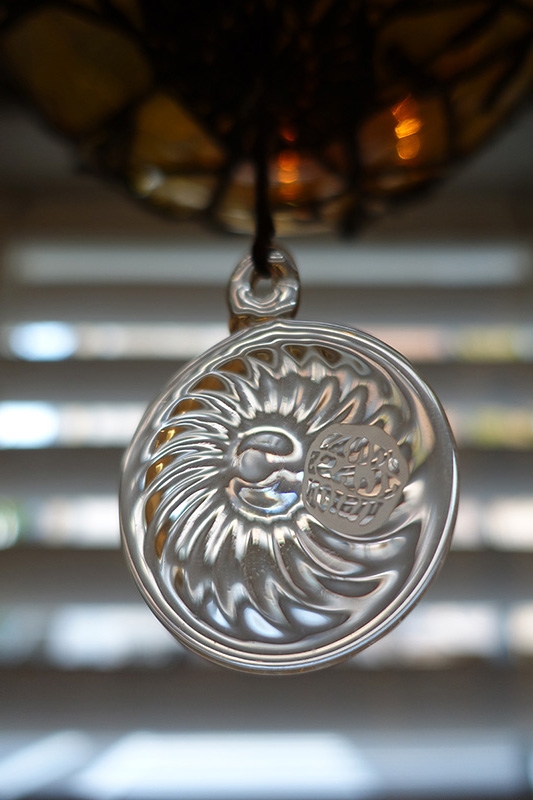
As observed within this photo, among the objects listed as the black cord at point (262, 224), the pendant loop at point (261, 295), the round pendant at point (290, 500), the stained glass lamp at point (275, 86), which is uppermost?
the stained glass lamp at point (275, 86)

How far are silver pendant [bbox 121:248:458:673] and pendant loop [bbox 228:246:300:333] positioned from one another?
41 mm

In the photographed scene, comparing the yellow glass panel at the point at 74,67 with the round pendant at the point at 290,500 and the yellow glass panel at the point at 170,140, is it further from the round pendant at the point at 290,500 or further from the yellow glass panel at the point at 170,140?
the round pendant at the point at 290,500

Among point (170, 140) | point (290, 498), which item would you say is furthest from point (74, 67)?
point (290, 498)

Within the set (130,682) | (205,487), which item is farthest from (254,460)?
(130,682)

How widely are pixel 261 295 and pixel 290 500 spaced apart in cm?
11

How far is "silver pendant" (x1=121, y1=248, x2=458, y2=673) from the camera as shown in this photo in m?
0.34

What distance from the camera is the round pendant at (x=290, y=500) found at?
1.13ft

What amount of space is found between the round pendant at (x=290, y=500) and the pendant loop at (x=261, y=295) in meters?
0.04

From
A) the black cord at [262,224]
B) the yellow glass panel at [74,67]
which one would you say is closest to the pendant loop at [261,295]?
the black cord at [262,224]

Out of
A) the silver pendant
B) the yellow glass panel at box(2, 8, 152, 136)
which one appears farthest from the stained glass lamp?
the silver pendant

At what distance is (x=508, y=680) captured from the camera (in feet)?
2.50

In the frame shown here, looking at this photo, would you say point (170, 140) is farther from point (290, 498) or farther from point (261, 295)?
point (290, 498)

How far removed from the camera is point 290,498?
0.36 m

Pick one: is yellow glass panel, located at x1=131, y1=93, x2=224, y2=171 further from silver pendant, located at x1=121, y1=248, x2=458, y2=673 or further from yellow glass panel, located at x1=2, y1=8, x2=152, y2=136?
silver pendant, located at x1=121, y1=248, x2=458, y2=673
